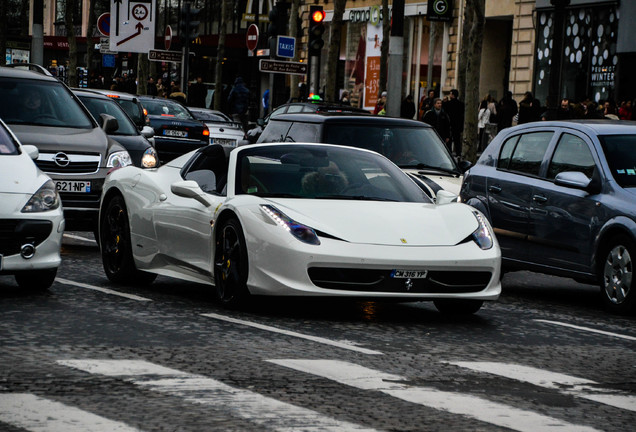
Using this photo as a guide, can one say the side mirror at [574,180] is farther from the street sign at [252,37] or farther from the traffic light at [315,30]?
the street sign at [252,37]

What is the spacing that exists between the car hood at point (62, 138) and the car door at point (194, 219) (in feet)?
11.1

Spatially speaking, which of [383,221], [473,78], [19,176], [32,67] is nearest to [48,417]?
[383,221]

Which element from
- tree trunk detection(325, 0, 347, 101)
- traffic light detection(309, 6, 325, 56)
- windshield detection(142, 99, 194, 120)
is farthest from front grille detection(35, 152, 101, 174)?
tree trunk detection(325, 0, 347, 101)

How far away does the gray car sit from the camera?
11078 millimetres

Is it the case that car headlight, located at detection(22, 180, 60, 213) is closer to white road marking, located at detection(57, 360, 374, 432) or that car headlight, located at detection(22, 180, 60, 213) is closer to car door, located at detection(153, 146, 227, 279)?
car door, located at detection(153, 146, 227, 279)

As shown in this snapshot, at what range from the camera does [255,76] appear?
223 feet

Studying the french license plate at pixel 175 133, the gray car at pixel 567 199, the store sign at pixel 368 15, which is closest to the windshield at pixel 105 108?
the gray car at pixel 567 199

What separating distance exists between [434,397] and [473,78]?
20.8 m

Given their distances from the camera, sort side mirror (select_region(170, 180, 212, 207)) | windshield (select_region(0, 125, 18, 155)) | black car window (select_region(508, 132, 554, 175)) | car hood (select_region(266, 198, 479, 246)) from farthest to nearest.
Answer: black car window (select_region(508, 132, 554, 175)), windshield (select_region(0, 125, 18, 155)), side mirror (select_region(170, 180, 212, 207)), car hood (select_region(266, 198, 479, 246))

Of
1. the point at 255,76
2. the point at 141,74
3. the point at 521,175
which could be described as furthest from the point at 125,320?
the point at 255,76

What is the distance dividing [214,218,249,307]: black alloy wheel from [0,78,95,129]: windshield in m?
5.44

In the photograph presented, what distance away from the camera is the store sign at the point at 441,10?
1013 inches

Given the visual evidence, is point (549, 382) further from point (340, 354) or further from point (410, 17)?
point (410, 17)

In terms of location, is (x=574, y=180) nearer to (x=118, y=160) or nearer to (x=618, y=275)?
(x=618, y=275)
